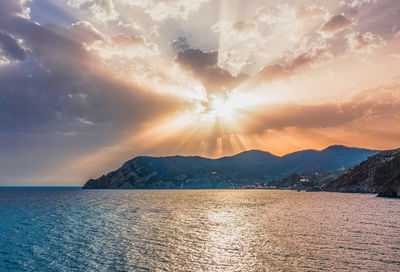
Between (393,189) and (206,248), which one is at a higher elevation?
(393,189)

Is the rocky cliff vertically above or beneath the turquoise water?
above

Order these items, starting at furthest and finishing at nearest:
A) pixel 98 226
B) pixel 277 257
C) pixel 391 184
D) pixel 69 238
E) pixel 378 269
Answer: pixel 391 184, pixel 98 226, pixel 69 238, pixel 277 257, pixel 378 269

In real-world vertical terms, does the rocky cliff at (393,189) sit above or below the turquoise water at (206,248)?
above

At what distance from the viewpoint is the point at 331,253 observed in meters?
39.5

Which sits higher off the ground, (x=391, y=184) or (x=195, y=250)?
(x=391, y=184)

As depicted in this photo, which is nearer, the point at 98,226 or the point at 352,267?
the point at 352,267

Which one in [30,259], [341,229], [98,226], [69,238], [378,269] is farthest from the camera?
[98,226]

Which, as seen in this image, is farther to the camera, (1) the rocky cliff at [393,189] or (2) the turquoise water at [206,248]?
(1) the rocky cliff at [393,189]

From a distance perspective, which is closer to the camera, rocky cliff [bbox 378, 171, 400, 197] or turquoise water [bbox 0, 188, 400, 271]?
turquoise water [bbox 0, 188, 400, 271]

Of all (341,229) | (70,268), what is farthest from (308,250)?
(70,268)

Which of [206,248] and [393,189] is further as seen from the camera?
[393,189]

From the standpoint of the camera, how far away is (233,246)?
46.4 metres

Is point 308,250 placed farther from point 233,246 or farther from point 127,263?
point 127,263

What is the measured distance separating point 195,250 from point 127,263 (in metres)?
12.8
